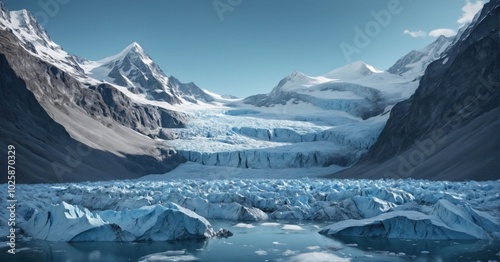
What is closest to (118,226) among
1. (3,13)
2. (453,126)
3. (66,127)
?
(453,126)

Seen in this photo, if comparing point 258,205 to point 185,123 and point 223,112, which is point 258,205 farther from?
point 223,112

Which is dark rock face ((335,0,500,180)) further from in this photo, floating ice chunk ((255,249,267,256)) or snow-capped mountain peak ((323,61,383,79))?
snow-capped mountain peak ((323,61,383,79))

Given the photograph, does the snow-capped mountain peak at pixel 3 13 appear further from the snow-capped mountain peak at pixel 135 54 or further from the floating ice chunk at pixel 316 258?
the floating ice chunk at pixel 316 258

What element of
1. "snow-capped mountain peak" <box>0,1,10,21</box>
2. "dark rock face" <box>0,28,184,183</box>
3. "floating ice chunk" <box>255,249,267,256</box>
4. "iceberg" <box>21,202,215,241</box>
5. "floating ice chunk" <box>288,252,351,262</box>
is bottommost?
"floating ice chunk" <box>288,252,351,262</box>

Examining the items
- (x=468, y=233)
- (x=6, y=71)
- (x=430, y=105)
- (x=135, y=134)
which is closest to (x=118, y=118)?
(x=135, y=134)

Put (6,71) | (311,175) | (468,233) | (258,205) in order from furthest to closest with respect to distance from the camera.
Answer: (311,175) → (6,71) → (258,205) → (468,233)

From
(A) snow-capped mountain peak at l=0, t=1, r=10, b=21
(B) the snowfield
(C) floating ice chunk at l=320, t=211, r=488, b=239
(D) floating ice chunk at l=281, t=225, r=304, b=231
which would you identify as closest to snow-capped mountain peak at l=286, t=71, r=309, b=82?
(A) snow-capped mountain peak at l=0, t=1, r=10, b=21
